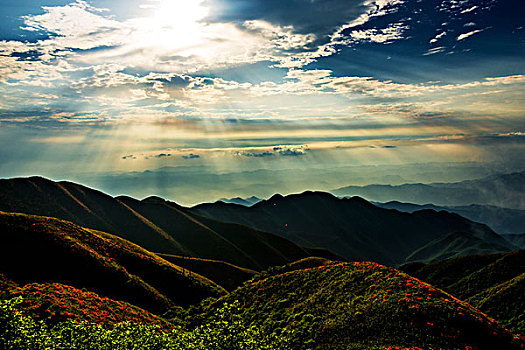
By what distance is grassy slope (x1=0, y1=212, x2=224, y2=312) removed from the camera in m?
57.9

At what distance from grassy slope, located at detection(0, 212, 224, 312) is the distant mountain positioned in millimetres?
80485

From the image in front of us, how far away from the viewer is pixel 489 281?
85.4 metres

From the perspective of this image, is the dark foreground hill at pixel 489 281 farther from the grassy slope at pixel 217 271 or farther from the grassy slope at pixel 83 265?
the grassy slope at pixel 217 271

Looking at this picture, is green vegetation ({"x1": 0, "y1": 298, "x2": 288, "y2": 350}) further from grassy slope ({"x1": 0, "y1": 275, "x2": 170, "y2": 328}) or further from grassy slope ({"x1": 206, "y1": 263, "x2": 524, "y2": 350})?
grassy slope ({"x1": 0, "y1": 275, "x2": 170, "y2": 328})

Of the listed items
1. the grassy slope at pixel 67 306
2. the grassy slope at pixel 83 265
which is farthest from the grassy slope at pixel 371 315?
the grassy slope at pixel 83 265

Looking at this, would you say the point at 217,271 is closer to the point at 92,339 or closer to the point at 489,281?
the point at 489,281

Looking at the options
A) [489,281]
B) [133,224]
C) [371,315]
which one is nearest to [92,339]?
[371,315]

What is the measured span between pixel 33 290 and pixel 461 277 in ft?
353

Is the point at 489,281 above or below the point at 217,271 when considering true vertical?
above

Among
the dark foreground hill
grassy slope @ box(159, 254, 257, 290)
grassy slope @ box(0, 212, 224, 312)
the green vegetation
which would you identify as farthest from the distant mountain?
the green vegetation

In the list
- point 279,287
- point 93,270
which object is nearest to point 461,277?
point 279,287

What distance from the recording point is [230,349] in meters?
22.6

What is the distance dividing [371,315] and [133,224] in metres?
162

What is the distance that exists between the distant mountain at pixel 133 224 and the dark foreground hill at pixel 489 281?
266 feet
